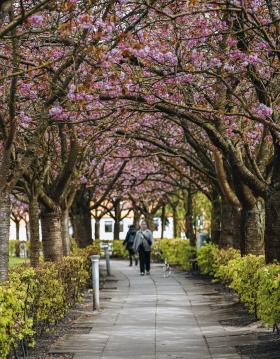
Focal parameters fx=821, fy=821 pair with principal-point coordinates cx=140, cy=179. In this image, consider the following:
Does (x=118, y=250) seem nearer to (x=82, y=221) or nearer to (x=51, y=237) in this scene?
(x=82, y=221)

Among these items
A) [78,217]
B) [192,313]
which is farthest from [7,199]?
[78,217]

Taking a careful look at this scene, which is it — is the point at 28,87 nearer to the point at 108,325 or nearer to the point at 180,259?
the point at 108,325

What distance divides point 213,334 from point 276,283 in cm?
242

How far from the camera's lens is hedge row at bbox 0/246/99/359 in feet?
27.7

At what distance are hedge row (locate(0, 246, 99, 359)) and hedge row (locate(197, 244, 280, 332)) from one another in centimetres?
293

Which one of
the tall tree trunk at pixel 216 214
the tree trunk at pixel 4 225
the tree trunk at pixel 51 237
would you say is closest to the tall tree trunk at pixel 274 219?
the tree trunk at pixel 4 225

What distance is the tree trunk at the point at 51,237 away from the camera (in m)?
17.8

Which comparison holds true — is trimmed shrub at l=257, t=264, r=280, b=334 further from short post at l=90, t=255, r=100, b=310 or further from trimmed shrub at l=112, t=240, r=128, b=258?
trimmed shrub at l=112, t=240, r=128, b=258

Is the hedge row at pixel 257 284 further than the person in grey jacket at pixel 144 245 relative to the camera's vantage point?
No

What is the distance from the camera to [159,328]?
12.6 meters

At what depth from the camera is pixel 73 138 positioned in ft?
55.2

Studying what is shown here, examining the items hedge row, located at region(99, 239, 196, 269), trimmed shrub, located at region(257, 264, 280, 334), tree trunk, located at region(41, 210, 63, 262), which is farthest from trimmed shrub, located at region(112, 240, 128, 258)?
trimmed shrub, located at region(257, 264, 280, 334)

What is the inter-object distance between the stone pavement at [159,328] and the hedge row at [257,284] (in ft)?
1.74

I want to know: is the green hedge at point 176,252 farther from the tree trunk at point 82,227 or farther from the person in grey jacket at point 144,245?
the tree trunk at point 82,227
